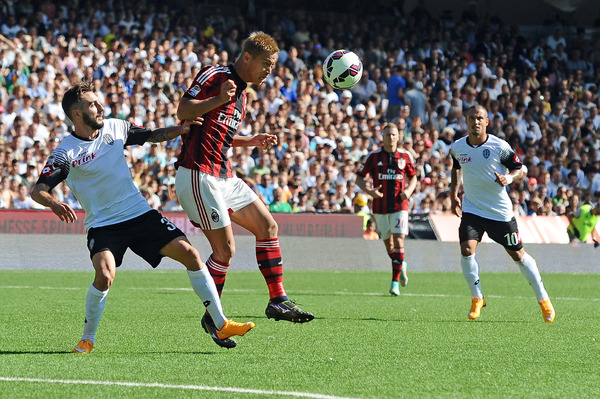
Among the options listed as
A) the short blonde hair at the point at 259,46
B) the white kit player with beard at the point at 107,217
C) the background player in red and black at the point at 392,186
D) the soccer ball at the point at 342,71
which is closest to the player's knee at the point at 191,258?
the white kit player with beard at the point at 107,217

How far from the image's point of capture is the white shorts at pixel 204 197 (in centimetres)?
784

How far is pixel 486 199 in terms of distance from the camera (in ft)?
35.4

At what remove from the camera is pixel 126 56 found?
2364 cm

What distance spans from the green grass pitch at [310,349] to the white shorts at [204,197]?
1.01 metres

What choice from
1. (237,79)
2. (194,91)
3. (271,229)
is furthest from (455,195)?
(194,91)

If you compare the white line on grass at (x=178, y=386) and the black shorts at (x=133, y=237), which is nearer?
the white line on grass at (x=178, y=386)

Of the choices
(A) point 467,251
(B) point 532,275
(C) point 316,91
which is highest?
(A) point 467,251

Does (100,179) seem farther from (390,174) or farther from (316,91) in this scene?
(316,91)

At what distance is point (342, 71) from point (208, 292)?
4235 millimetres

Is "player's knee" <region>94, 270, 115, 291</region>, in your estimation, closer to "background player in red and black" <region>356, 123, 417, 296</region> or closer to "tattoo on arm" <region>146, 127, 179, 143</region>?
"tattoo on arm" <region>146, 127, 179, 143</region>

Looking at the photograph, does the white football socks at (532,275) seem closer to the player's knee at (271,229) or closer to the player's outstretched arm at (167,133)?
the player's knee at (271,229)

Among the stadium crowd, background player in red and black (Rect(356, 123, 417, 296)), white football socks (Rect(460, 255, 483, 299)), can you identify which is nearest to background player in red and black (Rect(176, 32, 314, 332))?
white football socks (Rect(460, 255, 483, 299))

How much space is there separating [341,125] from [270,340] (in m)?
17.0

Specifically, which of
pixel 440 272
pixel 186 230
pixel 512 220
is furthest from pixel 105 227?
pixel 440 272
